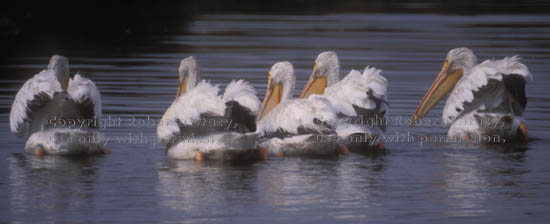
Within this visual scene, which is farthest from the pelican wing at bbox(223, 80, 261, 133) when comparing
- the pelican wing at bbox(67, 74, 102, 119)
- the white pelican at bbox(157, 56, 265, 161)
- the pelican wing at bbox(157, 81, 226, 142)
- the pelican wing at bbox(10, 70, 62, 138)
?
the pelican wing at bbox(10, 70, 62, 138)

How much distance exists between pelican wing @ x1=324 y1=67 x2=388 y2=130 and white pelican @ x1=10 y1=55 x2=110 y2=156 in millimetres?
2168

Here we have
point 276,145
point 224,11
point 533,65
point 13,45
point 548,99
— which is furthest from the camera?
point 224,11

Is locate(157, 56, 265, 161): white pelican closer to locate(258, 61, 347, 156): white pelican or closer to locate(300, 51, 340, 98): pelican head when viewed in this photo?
locate(258, 61, 347, 156): white pelican

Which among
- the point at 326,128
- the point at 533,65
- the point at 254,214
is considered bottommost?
the point at 254,214

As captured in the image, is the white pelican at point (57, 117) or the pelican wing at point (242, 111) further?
the white pelican at point (57, 117)

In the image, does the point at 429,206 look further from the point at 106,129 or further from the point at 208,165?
the point at 106,129

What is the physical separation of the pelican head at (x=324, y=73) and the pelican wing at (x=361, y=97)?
128 centimetres

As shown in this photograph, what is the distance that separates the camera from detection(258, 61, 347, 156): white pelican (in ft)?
33.3

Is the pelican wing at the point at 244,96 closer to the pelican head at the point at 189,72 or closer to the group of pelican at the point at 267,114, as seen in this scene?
the group of pelican at the point at 267,114

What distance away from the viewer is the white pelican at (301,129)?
10.2 meters

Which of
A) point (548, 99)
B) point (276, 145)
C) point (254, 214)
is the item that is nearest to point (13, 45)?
point (548, 99)

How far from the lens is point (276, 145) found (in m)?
10.6

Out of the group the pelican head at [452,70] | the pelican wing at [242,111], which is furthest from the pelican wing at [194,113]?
the pelican head at [452,70]

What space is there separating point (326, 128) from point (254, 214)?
2355mm
